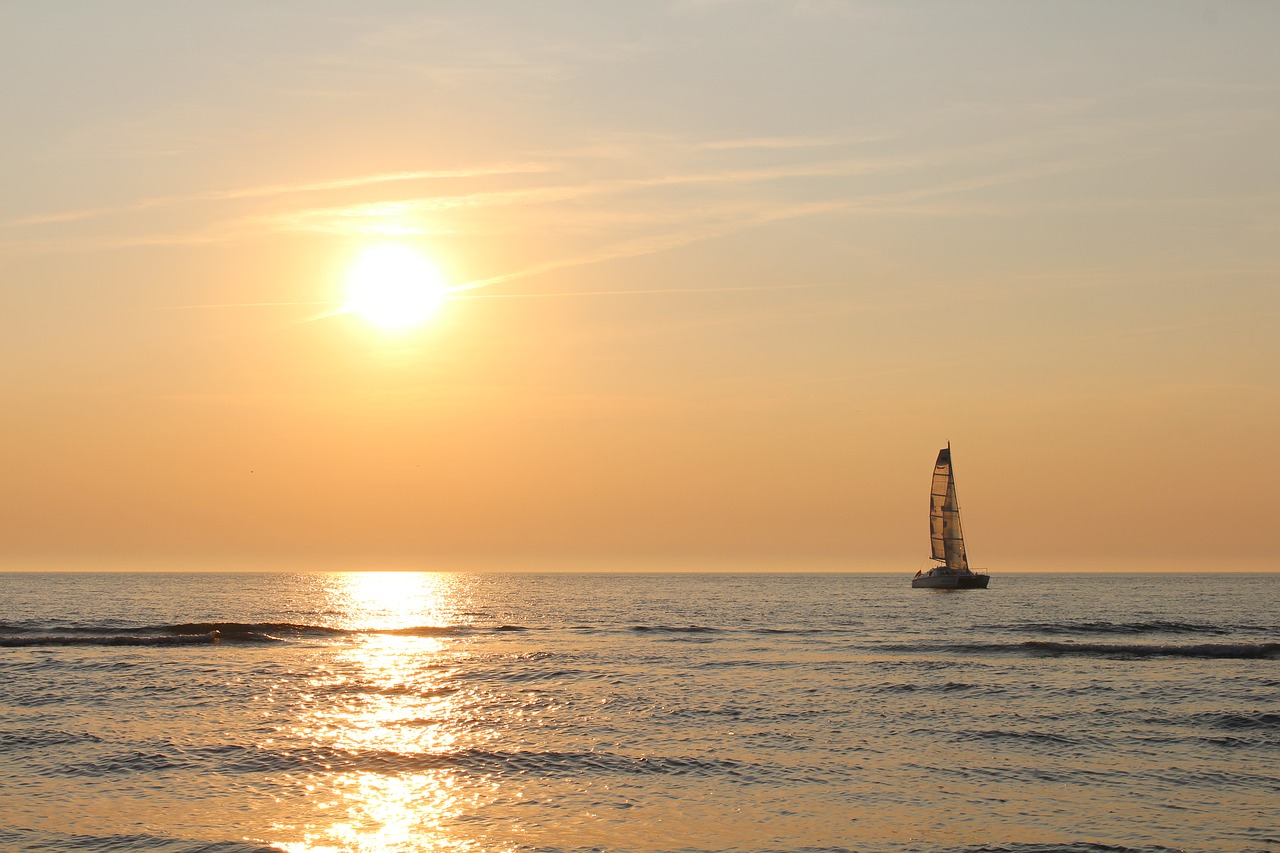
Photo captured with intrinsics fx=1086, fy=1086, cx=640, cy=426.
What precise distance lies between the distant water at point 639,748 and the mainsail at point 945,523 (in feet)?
259

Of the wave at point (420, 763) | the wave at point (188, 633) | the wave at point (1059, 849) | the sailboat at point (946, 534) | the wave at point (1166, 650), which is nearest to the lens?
the wave at point (1059, 849)

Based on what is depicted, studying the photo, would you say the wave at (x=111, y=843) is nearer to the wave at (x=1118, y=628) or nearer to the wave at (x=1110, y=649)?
the wave at (x=1110, y=649)

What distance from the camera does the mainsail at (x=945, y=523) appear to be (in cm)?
13788

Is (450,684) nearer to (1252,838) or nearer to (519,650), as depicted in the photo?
(519,650)

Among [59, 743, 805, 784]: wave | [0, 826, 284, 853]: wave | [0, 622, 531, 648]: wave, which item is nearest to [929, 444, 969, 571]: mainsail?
[0, 622, 531, 648]: wave

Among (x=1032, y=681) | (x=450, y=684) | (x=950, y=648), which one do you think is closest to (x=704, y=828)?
(x=450, y=684)

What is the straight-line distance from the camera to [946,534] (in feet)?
452

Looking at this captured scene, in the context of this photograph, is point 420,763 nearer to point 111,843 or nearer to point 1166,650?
point 111,843

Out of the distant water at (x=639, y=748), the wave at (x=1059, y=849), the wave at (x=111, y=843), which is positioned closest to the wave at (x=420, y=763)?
the distant water at (x=639, y=748)

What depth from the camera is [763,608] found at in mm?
111938

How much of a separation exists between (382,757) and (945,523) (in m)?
119

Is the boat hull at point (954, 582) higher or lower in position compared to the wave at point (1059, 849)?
higher

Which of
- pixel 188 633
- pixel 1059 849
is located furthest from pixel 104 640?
pixel 1059 849

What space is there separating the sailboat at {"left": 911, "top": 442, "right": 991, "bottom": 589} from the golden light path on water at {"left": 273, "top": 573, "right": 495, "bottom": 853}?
98470mm
